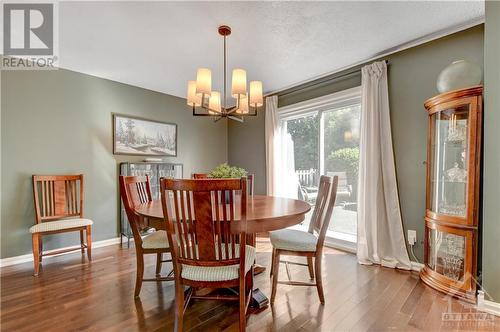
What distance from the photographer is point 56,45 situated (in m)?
2.46

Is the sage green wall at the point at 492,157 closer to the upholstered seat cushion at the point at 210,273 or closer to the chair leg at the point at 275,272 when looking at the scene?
the chair leg at the point at 275,272

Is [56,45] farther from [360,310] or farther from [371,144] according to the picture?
[360,310]

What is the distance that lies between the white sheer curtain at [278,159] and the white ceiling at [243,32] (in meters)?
0.95

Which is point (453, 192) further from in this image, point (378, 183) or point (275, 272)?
point (275, 272)

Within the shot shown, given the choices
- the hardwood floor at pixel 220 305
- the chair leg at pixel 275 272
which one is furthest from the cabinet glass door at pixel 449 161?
the chair leg at pixel 275 272

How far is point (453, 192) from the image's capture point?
2.12 m

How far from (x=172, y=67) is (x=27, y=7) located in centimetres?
138

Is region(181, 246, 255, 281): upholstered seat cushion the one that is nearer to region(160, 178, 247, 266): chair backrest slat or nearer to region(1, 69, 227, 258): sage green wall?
region(160, 178, 247, 266): chair backrest slat

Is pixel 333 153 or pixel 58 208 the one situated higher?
pixel 333 153

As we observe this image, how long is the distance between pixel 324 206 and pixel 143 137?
9.94 ft

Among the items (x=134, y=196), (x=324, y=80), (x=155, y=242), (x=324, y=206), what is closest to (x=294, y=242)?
(x=324, y=206)

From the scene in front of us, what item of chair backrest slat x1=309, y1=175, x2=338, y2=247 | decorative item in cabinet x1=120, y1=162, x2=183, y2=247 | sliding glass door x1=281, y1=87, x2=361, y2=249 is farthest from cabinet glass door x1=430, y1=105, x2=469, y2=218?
decorative item in cabinet x1=120, y1=162, x2=183, y2=247

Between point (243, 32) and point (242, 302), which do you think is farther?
point (243, 32)

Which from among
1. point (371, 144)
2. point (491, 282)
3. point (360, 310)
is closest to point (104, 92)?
point (371, 144)
